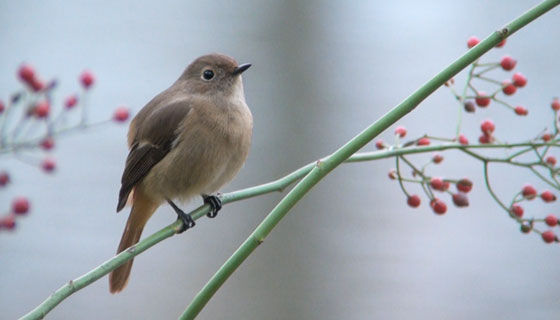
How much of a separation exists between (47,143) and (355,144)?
787mm

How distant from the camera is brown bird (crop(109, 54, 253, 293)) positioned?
112 inches

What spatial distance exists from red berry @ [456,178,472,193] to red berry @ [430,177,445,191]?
4cm

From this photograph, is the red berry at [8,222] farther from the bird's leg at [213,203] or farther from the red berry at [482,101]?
the red berry at [482,101]

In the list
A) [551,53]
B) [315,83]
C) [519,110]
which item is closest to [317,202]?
[315,83]

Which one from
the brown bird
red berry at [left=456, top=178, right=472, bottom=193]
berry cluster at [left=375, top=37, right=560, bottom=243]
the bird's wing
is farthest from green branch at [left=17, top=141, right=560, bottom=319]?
the bird's wing

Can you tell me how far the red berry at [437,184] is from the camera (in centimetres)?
207

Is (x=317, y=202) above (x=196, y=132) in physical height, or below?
below

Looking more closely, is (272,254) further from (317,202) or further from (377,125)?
(377,125)

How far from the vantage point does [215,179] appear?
285 cm

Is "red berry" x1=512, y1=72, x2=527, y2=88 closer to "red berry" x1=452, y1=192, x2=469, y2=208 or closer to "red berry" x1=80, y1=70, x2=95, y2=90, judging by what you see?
"red berry" x1=452, y1=192, x2=469, y2=208

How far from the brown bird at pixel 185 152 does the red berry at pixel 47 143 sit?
0.75 m

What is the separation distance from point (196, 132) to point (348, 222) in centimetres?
270

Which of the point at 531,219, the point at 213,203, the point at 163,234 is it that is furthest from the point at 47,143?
the point at 531,219

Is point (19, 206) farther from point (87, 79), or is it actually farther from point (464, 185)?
point (464, 185)
